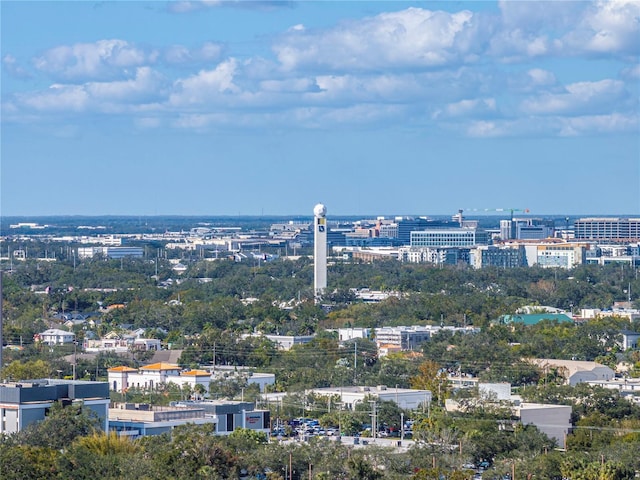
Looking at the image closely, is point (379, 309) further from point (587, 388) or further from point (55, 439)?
point (55, 439)

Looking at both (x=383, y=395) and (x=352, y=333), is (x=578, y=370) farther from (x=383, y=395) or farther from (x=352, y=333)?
(x=352, y=333)

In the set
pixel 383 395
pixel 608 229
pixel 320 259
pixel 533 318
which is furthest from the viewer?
pixel 608 229

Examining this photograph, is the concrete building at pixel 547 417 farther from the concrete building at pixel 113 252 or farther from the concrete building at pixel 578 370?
the concrete building at pixel 113 252

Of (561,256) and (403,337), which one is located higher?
(561,256)

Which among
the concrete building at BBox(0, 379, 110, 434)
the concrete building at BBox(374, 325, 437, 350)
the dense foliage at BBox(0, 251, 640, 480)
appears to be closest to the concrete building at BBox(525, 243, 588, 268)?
the dense foliage at BBox(0, 251, 640, 480)

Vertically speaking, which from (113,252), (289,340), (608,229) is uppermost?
(608,229)

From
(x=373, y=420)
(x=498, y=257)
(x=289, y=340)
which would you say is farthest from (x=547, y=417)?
(x=498, y=257)

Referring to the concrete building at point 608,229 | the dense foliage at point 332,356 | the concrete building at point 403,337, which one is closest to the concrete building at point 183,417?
the dense foliage at point 332,356
